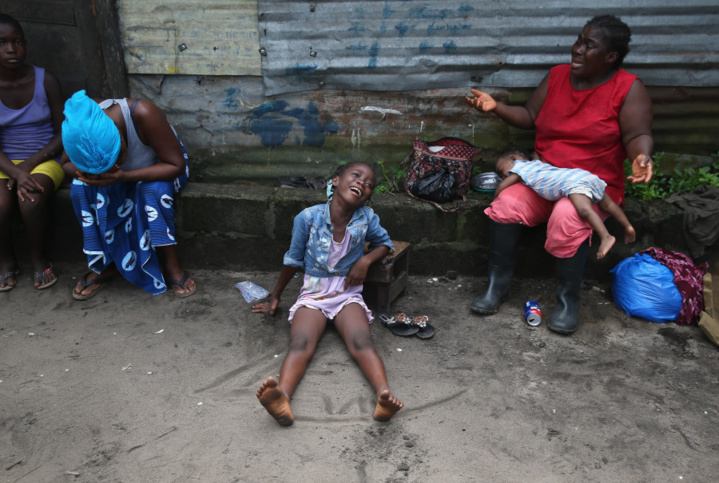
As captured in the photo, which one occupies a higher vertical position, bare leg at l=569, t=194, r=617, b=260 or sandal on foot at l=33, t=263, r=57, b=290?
bare leg at l=569, t=194, r=617, b=260

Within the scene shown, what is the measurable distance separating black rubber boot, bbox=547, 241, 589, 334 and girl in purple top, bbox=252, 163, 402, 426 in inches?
42.2

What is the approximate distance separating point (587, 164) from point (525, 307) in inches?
38.3

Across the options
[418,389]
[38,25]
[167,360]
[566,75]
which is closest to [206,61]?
[38,25]

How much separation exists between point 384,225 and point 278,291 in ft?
3.25

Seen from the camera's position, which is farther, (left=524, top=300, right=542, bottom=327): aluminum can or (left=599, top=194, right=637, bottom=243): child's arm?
(left=524, top=300, right=542, bottom=327): aluminum can

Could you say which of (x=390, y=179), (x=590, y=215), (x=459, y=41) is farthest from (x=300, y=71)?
(x=590, y=215)

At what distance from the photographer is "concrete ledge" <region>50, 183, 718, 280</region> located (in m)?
3.83

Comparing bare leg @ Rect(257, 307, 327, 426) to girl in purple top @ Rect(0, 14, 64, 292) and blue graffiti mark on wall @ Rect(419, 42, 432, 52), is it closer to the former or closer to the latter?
girl in purple top @ Rect(0, 14, 64, 292)

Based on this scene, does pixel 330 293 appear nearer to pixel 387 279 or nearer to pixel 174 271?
pixel 387 279

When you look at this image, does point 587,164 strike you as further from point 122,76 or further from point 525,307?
point 122,76

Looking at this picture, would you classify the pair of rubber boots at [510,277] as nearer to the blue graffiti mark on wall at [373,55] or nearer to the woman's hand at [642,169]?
the woman's hand at [642,169]

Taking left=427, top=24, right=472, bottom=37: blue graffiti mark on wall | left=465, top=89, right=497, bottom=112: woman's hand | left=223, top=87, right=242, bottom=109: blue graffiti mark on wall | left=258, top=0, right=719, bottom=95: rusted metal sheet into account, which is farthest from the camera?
left=223, top=87, right=242, bottom=109: blue graffiti mark on wall

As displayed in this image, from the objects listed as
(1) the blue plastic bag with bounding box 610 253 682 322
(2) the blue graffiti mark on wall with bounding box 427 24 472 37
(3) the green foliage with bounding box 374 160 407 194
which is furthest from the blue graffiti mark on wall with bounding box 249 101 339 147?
(1) the blue plastic bag with bounding box 610 253 682 322

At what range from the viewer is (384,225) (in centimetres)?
391
